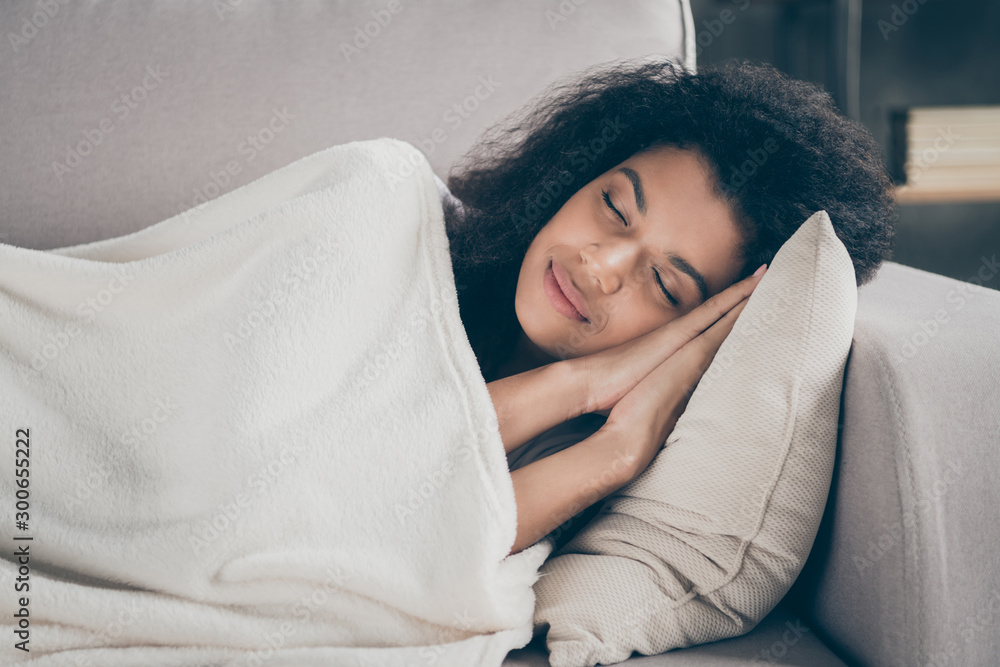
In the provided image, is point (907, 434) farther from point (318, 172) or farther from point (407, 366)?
point (318, 172)

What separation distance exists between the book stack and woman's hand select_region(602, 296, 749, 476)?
52.5 inches

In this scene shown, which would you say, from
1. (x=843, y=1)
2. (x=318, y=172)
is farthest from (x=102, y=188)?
(x=843, y=1)

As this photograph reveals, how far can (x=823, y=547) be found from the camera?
64 centimetres

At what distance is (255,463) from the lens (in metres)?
0.61

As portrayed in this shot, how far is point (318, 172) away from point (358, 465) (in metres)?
0.38

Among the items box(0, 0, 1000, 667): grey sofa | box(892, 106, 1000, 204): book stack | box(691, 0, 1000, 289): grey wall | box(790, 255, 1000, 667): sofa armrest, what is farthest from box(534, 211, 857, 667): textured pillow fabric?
box(691, 0, 1000, 289): grey wall

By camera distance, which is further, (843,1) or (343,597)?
(843,1)

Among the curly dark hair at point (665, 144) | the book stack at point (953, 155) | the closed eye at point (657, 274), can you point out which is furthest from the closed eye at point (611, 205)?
the book stack at point (953, 155)

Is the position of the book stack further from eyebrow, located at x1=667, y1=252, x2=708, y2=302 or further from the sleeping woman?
eyebrow, located at x1=667, y1=252, x2=708, y2=302

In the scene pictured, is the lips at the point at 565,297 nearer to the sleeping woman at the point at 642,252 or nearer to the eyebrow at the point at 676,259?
the sleeping woman at the point at 642,252

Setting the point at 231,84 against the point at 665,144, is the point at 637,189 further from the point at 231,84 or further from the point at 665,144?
the point at 231,84

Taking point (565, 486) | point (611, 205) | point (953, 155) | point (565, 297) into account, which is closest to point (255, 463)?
point (565, 486)

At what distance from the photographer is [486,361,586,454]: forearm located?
77 cm

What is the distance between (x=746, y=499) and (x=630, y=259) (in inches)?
12.1
